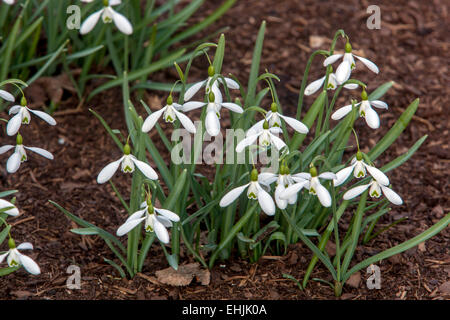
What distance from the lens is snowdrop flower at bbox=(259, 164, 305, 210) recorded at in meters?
1.96

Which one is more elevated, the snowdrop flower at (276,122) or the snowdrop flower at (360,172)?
the snowdrop flower at (276,122)

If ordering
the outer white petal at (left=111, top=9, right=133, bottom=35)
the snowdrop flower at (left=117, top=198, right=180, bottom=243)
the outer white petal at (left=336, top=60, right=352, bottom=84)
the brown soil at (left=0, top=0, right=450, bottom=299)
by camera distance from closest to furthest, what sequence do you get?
the outer white petal at (left=111, top=9, right=133, bottom=35) < the snowdrop flower at (left=117, top=198, right=180, bottom=243) < the outer white petal at (left=336, top=60, right=352, bottom=84) < the brown soil at (left=0, top=0, right=450, bottom=299)

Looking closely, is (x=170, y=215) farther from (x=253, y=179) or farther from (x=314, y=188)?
(x=314, y=188)

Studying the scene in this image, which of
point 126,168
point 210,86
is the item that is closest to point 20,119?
point 126,168

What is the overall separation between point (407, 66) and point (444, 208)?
1150 mm

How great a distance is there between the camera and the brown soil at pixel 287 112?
244 centimetres

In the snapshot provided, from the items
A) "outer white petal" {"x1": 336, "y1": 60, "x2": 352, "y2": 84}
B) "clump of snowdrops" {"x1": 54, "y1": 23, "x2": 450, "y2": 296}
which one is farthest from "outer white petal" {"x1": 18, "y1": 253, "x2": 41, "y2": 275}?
"outer white petal" {"x1": 336, "y1": 60, "x2": 352, "y2": 84}

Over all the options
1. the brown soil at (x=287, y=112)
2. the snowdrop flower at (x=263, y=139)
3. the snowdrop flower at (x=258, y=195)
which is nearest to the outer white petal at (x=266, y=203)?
the snowdrop flower at (x=258, y=195)

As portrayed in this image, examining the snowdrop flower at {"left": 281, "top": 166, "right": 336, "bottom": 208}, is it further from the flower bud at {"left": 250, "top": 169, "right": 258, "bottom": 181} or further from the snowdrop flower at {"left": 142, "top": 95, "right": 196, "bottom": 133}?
the snowdrop flower at {"left": 142, "top": 95, "right": 196, "bottom": 133}

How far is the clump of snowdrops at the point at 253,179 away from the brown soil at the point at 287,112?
0.10 m

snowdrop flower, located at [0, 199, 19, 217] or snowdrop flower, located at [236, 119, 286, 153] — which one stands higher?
snowdrop flower, located at [236, 119, 286, 153]

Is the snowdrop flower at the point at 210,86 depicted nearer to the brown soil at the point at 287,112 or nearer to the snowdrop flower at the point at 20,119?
the snowdrop flower at the point at 20,119

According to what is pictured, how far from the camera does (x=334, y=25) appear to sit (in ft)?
13.0

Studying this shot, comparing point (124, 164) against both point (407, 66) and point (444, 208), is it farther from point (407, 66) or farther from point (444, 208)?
point (407, 66)
